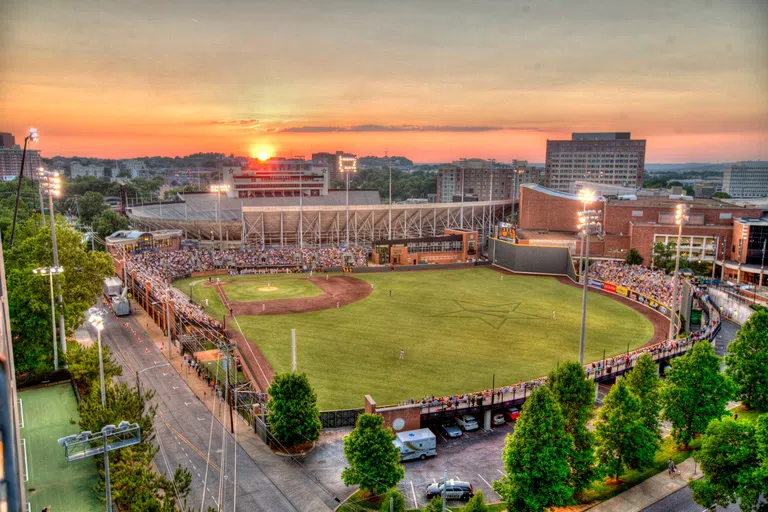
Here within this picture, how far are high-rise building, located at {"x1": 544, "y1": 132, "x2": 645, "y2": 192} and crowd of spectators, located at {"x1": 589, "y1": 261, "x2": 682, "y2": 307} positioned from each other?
120 m

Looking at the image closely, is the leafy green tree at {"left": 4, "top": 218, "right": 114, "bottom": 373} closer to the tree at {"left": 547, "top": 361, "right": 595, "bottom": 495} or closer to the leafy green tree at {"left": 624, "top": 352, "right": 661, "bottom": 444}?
the tree at {"left": 547, "top": 361, "right": 595, "bottom": 495}

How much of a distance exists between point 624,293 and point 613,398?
3504 centimetres

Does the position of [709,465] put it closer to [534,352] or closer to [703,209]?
[534,352]

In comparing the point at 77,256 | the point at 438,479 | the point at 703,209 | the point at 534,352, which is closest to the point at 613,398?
the point at 438,479

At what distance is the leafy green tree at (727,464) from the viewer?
17.7 meters

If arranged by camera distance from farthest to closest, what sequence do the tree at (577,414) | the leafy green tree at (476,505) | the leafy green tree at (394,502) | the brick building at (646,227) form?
the brick building at (646,227)
the tree at (577,414)
the leafy green tree at (394,502)
the leafy green tree at (476,505)

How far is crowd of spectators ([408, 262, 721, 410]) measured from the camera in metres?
26.7

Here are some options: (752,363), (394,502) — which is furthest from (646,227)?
(394,502)

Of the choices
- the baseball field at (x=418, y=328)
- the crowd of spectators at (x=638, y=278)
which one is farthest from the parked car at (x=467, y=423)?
the crowd of spectators at (x=638, y=278)

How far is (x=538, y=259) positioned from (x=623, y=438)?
45929mm

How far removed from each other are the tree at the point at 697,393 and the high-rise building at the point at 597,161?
525 feet

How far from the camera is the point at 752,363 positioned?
84.0 feet

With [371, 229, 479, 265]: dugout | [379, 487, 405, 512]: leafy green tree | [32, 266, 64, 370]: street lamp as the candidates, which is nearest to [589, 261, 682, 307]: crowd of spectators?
[371, 229, 479, 265]: dugout

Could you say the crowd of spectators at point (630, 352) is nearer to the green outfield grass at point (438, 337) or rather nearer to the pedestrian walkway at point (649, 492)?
the green outfield grass at point (438, 337)
